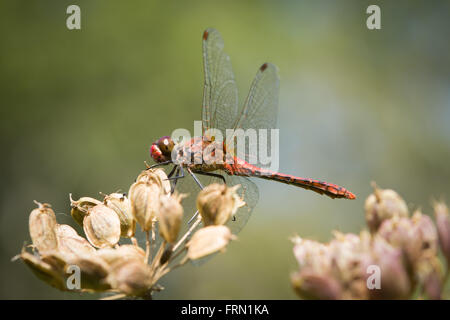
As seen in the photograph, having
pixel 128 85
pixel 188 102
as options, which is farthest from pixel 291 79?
pixel 128 85

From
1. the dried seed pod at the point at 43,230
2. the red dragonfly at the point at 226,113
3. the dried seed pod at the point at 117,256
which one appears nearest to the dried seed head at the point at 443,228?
the dried seed pod at the point at 117,256

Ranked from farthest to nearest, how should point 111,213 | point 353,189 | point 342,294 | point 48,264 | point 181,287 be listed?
1. point 353,189
2. point 181,287
3. point 111,213
4. point 48,264
5. point 342,294

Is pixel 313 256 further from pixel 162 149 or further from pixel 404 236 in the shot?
pixel 162 149

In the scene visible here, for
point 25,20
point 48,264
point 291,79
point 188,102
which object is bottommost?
point 48,264

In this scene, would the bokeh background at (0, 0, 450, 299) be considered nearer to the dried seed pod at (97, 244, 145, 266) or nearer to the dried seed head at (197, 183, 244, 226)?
the dried seed head at (197, 183, 244, 226)

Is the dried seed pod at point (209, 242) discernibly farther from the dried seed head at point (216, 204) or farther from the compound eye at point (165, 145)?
the compound eye at point (165, 145)
